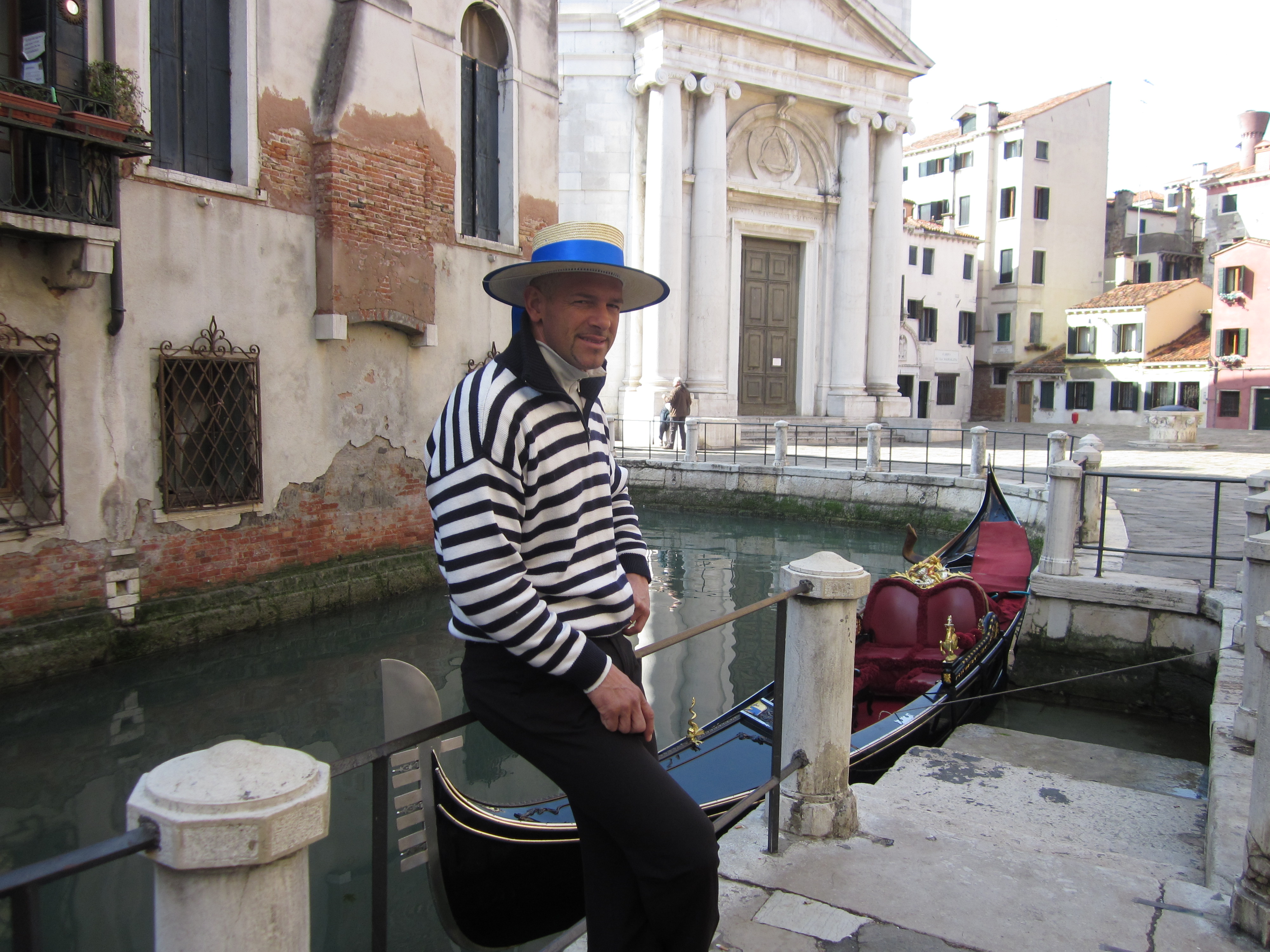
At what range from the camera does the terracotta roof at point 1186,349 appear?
27.2 m

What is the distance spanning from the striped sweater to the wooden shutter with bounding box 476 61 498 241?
798 centimetres

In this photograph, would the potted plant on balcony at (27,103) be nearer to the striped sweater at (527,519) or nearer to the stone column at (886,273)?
the striped sweater at (527,519)

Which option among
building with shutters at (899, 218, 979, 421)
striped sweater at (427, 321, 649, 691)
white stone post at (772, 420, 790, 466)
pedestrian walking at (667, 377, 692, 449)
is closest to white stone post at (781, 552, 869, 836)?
striped sweater at (427, 321, 649, 691)

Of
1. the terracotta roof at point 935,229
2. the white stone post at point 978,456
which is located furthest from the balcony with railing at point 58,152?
the terracotta roof at point 935,229

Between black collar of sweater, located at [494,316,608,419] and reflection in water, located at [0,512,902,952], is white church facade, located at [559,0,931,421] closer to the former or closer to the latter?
reflection in water, located at [0,512,902,952]

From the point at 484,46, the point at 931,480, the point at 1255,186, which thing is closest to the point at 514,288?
the point at 484,46

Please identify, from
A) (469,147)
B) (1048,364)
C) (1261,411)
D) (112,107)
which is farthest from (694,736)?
(1048,364)

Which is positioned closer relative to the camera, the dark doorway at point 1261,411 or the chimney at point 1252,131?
the dark doorway at point 1261,411

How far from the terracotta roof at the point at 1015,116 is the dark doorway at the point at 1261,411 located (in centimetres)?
1102

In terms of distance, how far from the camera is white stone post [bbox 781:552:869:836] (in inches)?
106

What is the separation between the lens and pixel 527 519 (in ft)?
5.30

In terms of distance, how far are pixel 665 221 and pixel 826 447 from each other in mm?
4869

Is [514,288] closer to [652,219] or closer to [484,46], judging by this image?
[484,46]

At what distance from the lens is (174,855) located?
1181 mm
